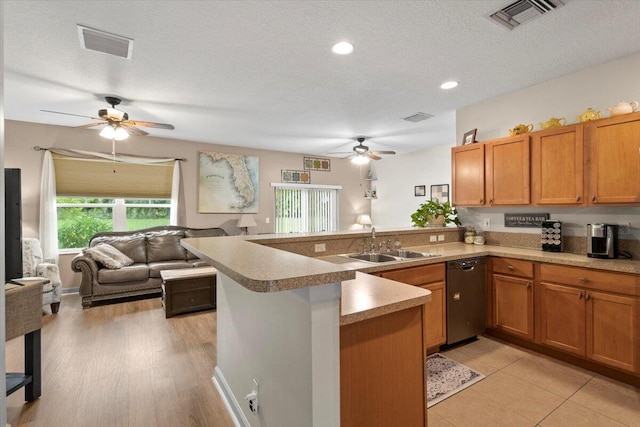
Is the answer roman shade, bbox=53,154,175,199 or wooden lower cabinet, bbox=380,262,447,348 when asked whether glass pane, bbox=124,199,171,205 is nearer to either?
roman shade, bbox=53,154,175,199

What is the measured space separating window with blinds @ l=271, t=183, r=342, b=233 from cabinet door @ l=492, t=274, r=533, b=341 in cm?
494

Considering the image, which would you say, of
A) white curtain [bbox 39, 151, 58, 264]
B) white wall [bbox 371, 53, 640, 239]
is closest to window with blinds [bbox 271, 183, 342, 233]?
white curtain [bbox 39, 151, 58, 264]

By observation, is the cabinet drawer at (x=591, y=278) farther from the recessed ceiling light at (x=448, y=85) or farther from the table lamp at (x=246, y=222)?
the table lamp at (x=246, y=222)

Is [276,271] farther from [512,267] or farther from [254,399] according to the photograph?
[512,267]

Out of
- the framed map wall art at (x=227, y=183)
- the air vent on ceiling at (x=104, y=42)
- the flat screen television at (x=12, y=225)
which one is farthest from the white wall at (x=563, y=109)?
the flat screen television at (x=12, y=225)

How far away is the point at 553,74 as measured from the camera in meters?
3.09

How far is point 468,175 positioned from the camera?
3.68 metres

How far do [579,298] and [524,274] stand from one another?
0.44 metres

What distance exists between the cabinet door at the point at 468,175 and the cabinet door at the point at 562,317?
119cm

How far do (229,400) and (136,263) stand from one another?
12.6 ft

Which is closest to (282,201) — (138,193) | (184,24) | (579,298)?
(138,193)

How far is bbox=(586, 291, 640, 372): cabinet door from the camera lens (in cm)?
226

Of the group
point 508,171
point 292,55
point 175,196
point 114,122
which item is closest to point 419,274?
point 508,171

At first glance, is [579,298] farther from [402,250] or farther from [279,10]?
[279,10]
